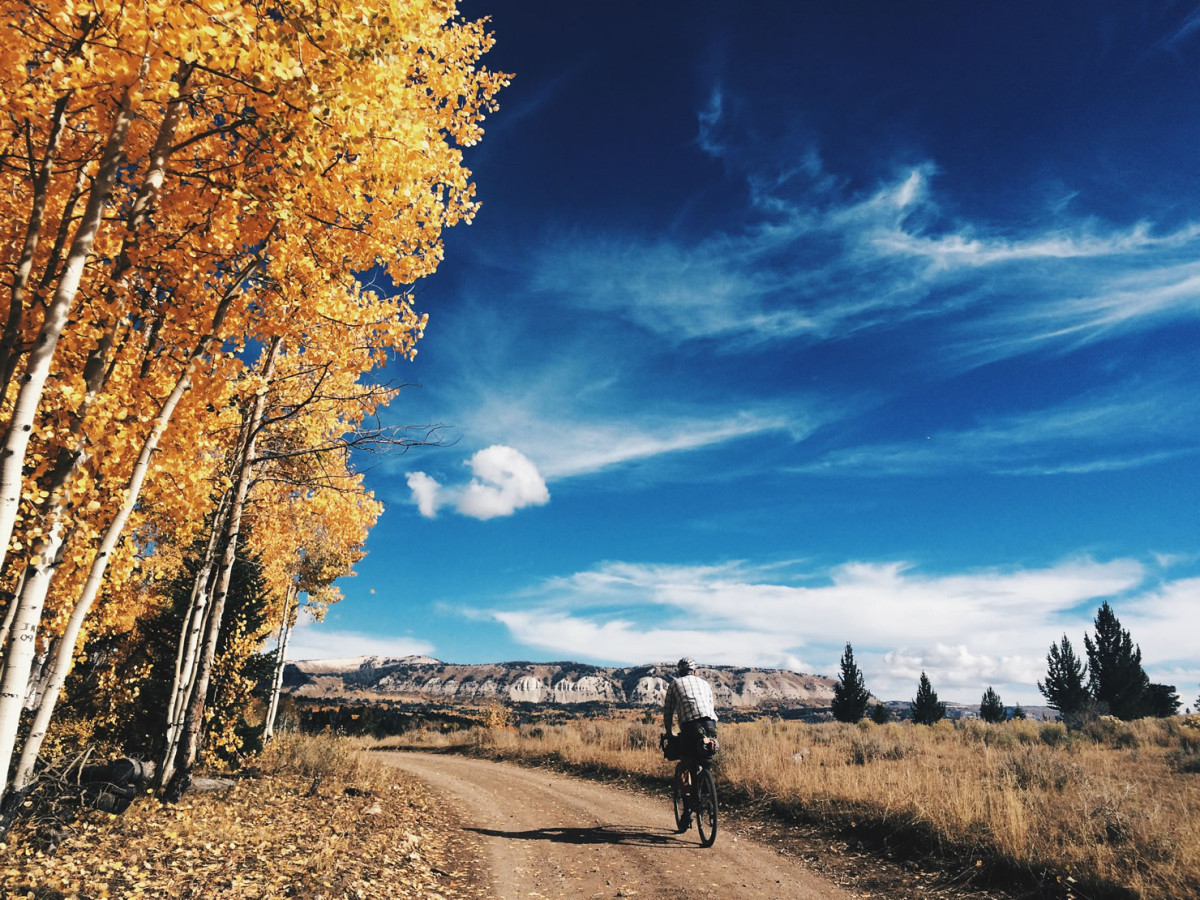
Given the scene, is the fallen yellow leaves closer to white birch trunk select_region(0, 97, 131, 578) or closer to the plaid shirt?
white birch trunk select_region(0, 97, 131, 578)

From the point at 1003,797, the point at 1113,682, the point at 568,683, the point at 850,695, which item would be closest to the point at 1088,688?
the point at 1113,682

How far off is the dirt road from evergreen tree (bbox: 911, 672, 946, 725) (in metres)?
50.5

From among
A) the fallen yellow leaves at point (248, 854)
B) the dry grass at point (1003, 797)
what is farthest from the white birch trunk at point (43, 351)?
the dry grass at point (1003, 797)

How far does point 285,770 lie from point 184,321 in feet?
32.1

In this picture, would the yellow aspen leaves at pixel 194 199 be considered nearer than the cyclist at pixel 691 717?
Yes

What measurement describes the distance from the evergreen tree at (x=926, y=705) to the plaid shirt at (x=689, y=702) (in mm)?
52800

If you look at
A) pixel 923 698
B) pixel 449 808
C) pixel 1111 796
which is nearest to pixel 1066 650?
pixel 923 698

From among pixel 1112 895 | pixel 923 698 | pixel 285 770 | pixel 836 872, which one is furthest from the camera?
pixel 923 698

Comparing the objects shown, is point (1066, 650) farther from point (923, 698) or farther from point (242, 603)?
point (242, 603)

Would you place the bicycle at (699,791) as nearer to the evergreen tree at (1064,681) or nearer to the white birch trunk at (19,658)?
the white birch trunk at (19,658)

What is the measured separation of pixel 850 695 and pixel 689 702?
50042 millimetres

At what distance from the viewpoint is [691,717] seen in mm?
8164

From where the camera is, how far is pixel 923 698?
5253 cm

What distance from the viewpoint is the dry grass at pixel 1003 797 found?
5992mm
